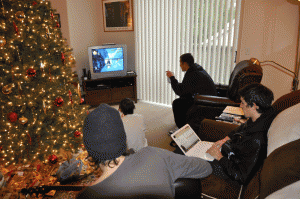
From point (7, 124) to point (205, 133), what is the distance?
1.93 m

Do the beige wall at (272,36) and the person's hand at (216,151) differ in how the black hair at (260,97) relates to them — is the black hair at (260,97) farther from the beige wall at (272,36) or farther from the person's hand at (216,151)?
the beige wall at (272,36)

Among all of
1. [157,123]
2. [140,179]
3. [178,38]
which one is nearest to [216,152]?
[140,179]

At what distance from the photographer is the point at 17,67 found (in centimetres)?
208

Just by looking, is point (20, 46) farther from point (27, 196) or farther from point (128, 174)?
point (128, 174)

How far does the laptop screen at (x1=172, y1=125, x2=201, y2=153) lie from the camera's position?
1815mm

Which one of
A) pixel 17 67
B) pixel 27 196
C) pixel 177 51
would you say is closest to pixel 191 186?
pixel 27 196

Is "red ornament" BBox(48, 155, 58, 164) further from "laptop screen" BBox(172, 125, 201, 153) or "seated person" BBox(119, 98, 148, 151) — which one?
"laptop screen" BBox(172, 125, 201, 153)

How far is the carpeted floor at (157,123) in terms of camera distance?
3.21 metres

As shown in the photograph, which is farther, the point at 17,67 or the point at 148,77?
the point at 148,77

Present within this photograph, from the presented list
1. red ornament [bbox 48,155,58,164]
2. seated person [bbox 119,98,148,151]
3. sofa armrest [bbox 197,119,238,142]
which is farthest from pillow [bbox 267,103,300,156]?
red ornament [bbox 48,155,58,164]

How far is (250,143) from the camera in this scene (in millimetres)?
1406

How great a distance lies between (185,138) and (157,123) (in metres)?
1.98

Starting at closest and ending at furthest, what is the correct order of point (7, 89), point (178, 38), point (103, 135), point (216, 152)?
point (103, 135)
point (216, 152)
point (7, 89)
point (178, 38)

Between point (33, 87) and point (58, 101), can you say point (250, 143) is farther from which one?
point (33, 87)
